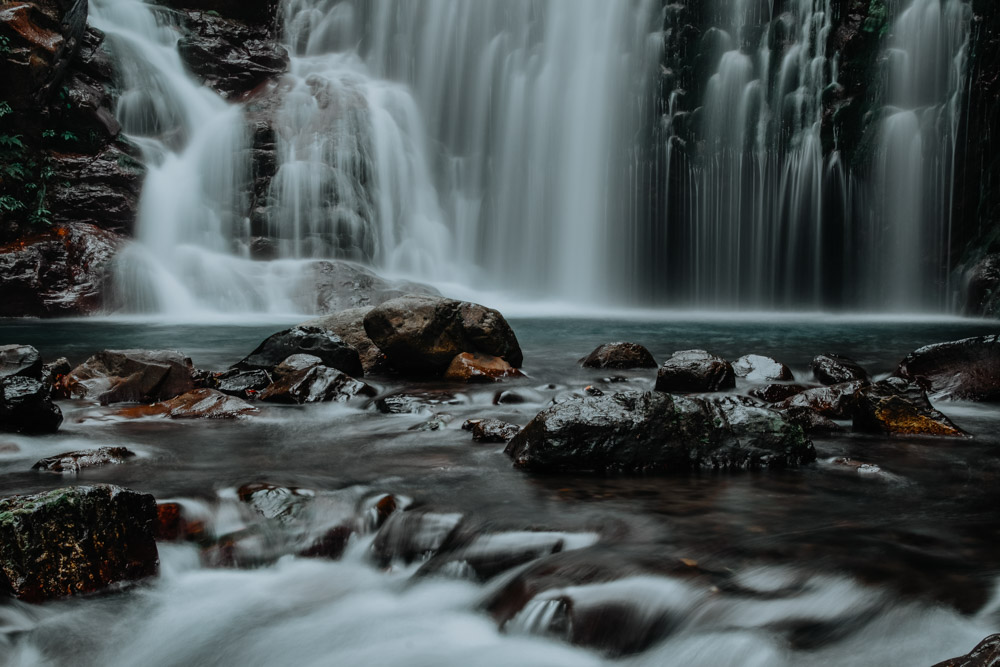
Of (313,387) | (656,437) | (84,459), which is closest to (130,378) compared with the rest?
(313,387)

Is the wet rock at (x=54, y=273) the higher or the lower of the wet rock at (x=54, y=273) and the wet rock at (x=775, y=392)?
the higher

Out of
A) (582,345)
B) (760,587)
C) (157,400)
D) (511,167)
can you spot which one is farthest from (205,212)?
(760,587)

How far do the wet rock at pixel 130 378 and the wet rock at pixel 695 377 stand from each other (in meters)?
4.72

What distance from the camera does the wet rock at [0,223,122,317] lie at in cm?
1609

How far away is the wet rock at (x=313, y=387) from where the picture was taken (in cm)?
686

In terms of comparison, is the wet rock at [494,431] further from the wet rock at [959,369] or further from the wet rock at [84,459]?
the wet rock at [959,369]

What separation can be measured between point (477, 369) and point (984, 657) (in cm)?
646

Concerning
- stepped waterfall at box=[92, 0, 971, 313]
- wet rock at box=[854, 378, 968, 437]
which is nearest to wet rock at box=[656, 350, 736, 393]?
wet rock at box=[854, 378, 968, 437]

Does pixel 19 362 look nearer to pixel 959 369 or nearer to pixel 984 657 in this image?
pixel 984 657

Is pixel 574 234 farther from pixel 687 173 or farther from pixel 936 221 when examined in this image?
pixel 936 221

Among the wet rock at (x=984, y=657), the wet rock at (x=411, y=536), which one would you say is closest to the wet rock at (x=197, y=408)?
the wet rock at (x=411, y=536)

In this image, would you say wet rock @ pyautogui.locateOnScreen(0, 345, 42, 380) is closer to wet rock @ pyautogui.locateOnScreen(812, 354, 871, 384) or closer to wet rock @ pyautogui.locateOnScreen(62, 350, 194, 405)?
wet rock @ pyautogui.locateOnScreen(62, 350, 194, 405)

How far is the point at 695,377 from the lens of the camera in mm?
7160

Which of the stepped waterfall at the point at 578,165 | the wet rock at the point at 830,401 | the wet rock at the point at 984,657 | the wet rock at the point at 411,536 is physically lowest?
the wet rock at the point at 411,536
